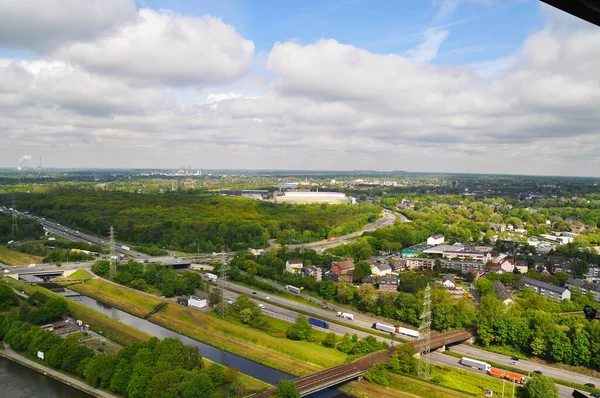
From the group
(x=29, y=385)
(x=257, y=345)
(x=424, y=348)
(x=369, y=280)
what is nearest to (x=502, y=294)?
(x=369, y=280)

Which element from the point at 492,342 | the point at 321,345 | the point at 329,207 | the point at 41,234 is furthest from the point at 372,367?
the point at 329,207

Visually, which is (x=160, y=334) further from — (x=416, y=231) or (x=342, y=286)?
(x=416, y=231)

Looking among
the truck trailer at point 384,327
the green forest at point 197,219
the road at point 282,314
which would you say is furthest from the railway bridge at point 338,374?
the green forest at point 197,219

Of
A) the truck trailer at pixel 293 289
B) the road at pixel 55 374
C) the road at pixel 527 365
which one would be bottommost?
the road at pixel 55 374

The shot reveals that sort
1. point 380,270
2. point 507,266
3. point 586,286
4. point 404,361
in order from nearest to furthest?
point 404,361 < point 586,286 < point 380,270 < point 507,266

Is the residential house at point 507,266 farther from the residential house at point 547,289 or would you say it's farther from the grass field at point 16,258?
the grass field at point 16,258

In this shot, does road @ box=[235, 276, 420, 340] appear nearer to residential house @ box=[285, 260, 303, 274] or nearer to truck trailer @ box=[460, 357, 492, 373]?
truck trailer @ box=[460, 357, 492, 373]

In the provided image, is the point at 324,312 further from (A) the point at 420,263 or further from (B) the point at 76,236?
(B) the point at 76,236

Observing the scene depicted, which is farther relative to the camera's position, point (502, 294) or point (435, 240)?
point (435, 240)
